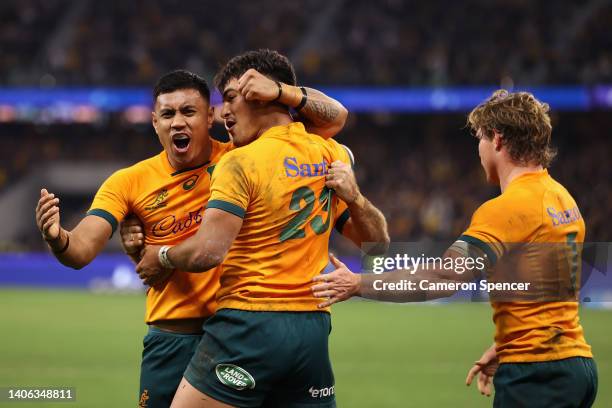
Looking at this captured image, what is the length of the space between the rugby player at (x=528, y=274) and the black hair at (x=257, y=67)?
3.43 ft

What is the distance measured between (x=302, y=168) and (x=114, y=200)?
3.79ft

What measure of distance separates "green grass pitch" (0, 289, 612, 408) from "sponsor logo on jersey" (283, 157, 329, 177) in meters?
5.00

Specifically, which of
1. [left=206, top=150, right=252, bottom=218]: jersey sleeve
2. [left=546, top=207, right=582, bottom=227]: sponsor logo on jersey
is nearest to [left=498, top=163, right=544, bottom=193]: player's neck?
[left=546, top=207, right=582, bottom=227]: sponsor logo on jersey

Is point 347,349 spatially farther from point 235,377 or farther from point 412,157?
point 412,157

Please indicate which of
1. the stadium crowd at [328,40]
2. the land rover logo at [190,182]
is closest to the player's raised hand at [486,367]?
the land rover logo at [190,182]

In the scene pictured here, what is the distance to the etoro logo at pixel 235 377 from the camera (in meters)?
3.77

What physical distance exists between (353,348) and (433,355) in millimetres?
1259

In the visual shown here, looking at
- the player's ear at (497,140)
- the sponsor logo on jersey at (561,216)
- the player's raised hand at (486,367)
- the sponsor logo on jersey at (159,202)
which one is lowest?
the player's raised hand at (486,367)

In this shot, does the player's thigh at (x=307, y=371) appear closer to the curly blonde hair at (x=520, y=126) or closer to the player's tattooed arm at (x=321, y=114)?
the player's tattooed arm at (x=321, y=114)

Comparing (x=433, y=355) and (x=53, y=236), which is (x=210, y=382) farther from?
(x=433, y=355)

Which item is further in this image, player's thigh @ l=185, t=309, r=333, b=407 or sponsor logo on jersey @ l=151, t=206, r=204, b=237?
sponsor logo on jersey @ l=151, t=206, r=204, b=237

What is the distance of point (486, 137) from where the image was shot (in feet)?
13.6

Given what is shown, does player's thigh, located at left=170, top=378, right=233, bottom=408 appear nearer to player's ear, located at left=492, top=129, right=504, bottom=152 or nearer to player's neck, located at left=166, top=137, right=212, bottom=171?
player's neck, located at left=166, top=137, right=212, bottom=171

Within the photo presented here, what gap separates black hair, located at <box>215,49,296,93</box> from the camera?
421cm
